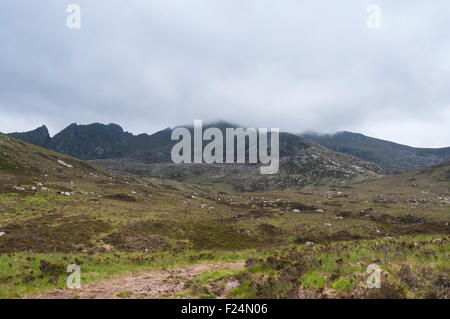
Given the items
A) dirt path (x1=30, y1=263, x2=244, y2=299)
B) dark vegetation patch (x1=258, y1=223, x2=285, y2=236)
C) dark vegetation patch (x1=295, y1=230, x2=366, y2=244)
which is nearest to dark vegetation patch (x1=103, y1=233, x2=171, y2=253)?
dirt path (x1=30, y1=263, x2=244, y2=299)

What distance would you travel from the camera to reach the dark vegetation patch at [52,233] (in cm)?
2494

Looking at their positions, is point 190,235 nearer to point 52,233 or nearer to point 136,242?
point 136,242

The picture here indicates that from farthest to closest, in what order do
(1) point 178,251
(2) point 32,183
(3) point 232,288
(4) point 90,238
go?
(2) point 32,183 → (4) point 90,238 → (1) point 178,251 → (3) point 232,288

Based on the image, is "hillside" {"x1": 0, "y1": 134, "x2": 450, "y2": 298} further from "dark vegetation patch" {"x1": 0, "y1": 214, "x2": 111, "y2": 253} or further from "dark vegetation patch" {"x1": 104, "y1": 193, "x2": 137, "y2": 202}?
"dark vegetation patch" {"x1": 104, "y1": 193, "x2": 137, "y2": 202}

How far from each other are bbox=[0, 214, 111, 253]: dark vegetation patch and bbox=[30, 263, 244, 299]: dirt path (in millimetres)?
12245

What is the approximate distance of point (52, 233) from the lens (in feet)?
97.7

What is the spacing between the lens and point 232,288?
13.2 m

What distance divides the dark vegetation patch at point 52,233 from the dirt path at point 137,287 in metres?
12.2

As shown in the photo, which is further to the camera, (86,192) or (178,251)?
(86,192)

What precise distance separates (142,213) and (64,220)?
39.6 feet

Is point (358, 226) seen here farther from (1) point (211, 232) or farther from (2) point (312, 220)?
(1) point (211, 232)

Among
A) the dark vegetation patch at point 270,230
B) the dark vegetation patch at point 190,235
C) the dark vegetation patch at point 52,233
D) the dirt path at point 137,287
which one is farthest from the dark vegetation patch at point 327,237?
the dark vegetation patch at point 52,233

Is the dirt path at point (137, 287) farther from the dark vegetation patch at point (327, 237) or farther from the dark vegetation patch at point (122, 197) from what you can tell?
the dark vegetation patch at point (122, 197)
